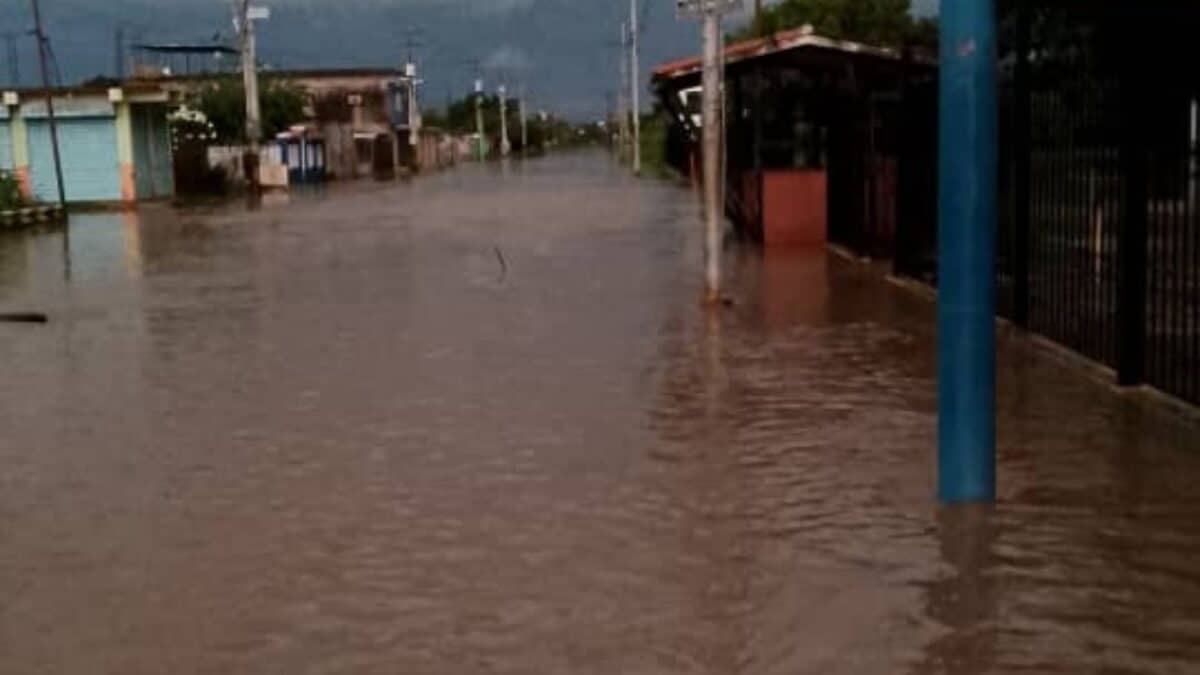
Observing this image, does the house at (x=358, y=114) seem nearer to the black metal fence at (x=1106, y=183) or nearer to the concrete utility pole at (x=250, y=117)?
the concrete utility pole at (x=250, y=117)

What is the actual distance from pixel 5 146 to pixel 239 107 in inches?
1099

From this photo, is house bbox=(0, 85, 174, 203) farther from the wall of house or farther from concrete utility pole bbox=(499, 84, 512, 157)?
concrete utility pole bbox=(499, 84, 512, 157)

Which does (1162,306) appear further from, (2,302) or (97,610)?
(2,302)

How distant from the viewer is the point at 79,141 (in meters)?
55.2

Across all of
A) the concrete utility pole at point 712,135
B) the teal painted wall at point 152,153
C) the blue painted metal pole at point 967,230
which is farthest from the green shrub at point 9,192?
the blue painted metal pole at point 967,230

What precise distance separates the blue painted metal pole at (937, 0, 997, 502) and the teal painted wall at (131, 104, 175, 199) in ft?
166

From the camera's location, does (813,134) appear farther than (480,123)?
No

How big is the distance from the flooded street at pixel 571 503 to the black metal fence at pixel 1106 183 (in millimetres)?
507

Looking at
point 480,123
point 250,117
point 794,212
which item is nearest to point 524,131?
point 480,123

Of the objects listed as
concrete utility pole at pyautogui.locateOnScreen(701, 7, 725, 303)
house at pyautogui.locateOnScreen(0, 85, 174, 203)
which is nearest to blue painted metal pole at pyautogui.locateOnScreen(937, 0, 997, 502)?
concrete utility pole at pyautogui.locateOnScreen(701, 7, 725, 303)

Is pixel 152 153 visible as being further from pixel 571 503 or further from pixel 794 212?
pixel 571 503

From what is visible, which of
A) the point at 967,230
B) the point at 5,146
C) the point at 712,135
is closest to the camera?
the point at 967,230

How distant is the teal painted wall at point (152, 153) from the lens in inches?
2215

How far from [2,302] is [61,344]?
17.0 ft
